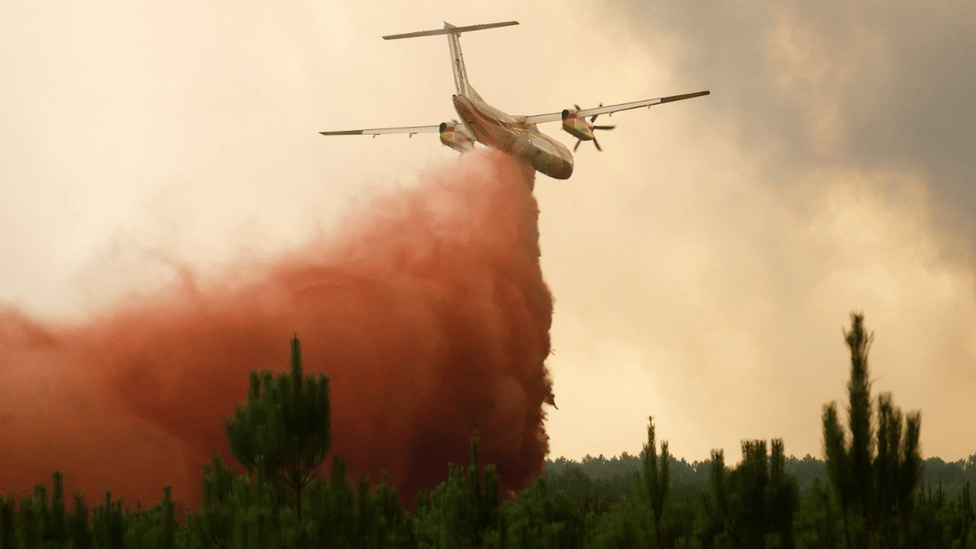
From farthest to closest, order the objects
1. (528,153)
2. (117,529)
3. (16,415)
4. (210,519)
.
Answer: (528,153), (16,415), (117,529), (210,519)

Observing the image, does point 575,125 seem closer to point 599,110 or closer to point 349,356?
point 599,110

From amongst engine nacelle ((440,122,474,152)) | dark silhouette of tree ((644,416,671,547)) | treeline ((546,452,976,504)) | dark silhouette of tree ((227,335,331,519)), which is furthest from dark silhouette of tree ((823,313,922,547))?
treeline ((546,452,976,504))

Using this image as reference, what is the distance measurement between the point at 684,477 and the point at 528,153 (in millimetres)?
106996

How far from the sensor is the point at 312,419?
1567cm

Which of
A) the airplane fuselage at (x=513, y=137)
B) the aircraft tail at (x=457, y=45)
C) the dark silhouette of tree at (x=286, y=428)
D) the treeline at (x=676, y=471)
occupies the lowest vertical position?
the treeline at (x=676, y=471)

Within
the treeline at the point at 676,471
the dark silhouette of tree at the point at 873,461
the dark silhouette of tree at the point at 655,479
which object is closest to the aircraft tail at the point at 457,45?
the dark silhouette of tree at the point at 655,479

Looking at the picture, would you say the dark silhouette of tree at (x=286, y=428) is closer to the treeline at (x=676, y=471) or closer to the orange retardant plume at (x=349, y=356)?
the orange retardant plume at (x=349, y=356)

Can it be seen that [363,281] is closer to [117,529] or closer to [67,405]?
[67,405]

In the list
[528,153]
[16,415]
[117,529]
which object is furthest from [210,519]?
[528,153]

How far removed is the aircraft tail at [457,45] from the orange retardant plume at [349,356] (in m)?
4.13

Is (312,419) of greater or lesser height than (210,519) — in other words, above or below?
above

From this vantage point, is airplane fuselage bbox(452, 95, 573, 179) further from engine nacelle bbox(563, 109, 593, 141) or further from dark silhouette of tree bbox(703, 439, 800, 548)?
dark silhouette of tree bbox(703, 439, 800, 548)

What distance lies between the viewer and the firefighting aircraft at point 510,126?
43562 millimetres

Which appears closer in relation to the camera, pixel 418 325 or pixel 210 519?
pixel 210 519
